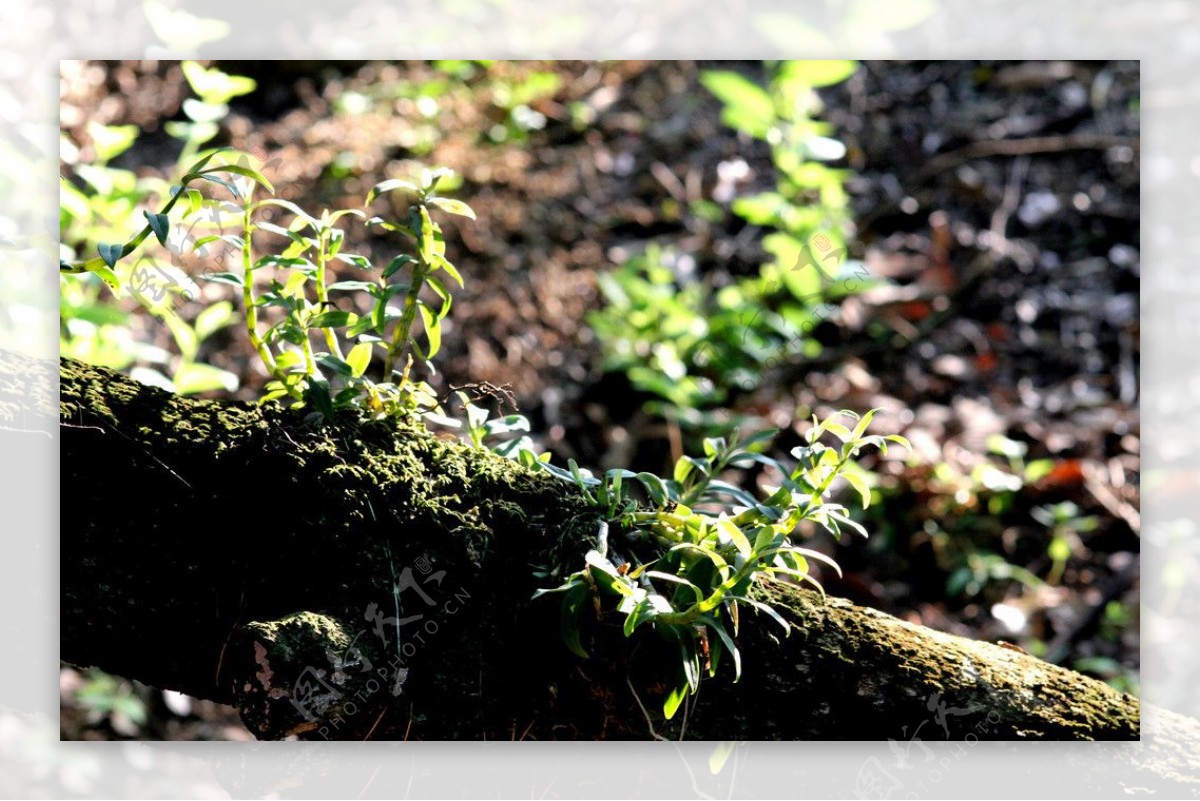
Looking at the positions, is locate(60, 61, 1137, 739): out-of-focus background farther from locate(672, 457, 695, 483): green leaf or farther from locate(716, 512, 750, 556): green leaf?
locate(716, 512, 750, 556): green leaf

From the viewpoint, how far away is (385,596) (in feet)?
2.85

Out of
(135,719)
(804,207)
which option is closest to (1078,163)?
(804,207)

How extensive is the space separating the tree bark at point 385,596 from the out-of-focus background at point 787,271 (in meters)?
0.72

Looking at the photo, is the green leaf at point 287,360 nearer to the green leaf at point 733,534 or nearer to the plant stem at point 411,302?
the plant stem at point 411,302

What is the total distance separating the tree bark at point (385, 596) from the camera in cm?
87

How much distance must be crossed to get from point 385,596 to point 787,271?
5.74 ft

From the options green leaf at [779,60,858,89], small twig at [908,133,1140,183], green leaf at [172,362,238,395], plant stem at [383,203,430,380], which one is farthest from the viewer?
small twig at [908,133,1140,183]

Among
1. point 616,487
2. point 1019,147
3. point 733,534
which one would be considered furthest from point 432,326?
point 1019,147

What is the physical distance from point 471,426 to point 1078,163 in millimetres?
2298

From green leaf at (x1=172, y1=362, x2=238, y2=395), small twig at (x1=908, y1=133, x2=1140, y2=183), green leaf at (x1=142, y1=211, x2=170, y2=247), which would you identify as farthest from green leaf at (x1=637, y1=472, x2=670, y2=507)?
small twig at (x1=908, y1=133, x2=1140, y2=183)

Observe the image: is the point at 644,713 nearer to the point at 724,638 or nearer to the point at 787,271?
the point at 724,638

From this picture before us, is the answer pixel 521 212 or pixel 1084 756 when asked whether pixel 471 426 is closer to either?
pixel 1084 756

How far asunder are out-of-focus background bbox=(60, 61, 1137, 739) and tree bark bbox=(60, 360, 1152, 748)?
72cm

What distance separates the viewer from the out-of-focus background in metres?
1.99
